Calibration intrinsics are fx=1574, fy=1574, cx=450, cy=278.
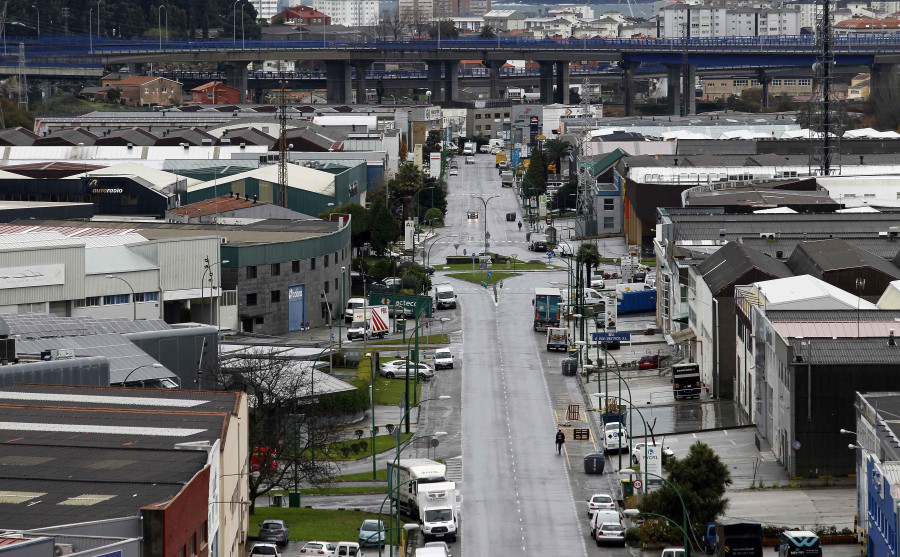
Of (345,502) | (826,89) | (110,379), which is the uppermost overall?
(826,89)

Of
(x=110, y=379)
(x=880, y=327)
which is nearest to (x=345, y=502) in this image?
(x=110, y=379)

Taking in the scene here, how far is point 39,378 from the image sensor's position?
47.4 m

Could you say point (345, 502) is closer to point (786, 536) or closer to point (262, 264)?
point (786, 536)

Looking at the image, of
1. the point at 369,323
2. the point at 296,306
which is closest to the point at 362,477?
the point at 369,323

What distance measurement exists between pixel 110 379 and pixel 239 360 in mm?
10715

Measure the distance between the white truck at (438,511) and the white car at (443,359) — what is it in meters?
25.4

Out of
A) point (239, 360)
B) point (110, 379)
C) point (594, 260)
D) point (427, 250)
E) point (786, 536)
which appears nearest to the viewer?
point (786, 536)

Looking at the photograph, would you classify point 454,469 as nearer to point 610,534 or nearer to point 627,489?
point 627,489

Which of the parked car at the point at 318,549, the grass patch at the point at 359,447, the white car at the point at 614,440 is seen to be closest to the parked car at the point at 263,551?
the parked car at the point at 318,549

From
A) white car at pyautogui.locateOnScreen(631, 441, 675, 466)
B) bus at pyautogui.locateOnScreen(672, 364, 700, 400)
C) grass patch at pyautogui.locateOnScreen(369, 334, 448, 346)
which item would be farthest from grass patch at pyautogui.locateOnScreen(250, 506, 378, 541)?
grass patch at pyautogui.locateOnScreen(369, 334, 448, 346)

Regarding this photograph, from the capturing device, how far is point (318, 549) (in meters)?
40.9

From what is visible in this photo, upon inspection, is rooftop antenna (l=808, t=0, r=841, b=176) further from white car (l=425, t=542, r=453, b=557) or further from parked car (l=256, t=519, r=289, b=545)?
parked car (l=256, t=519, r=289, b=545)

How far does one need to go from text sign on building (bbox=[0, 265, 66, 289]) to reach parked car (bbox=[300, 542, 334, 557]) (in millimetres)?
32284

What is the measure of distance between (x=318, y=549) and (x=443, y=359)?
31336mm
